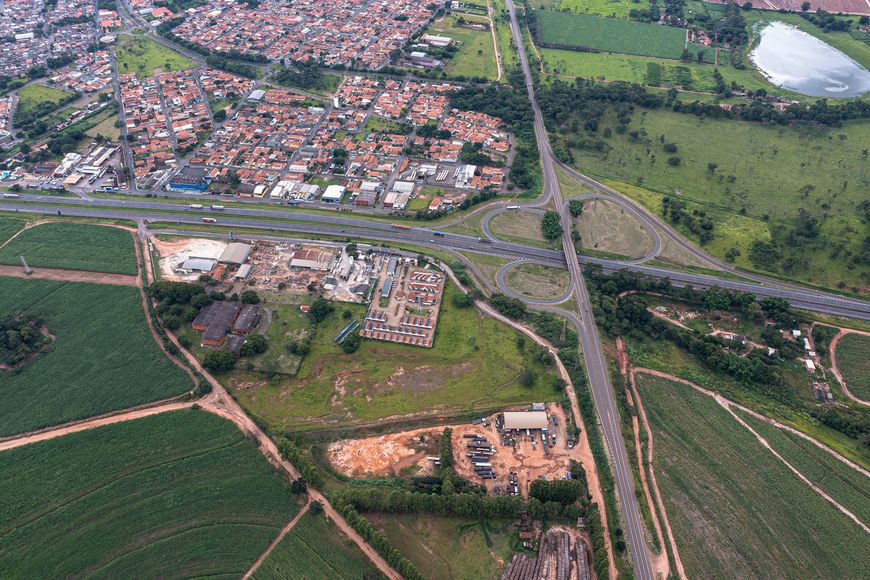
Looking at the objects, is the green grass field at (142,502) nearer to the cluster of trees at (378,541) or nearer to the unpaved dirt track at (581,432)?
the cluster of trees at (378,541)

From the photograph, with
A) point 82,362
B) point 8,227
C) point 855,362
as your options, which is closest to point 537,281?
point 855,362

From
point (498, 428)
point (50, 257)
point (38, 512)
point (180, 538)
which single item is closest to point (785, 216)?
point (498, 428)

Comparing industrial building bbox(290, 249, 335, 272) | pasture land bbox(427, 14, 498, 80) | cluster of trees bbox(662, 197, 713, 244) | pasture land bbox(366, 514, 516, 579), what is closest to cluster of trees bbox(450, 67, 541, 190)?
pasture land bbox(427, 14, 498, 80)

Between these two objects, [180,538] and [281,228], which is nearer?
[180,538]

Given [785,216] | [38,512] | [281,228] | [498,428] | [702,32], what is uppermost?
[702,32]

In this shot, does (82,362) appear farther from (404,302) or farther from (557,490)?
(557,490)

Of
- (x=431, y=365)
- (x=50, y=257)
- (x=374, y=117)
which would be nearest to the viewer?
(x=431, y=365)

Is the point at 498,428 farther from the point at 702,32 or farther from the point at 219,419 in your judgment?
the point at 702,32

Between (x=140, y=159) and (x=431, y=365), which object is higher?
(x=140, y=159)
